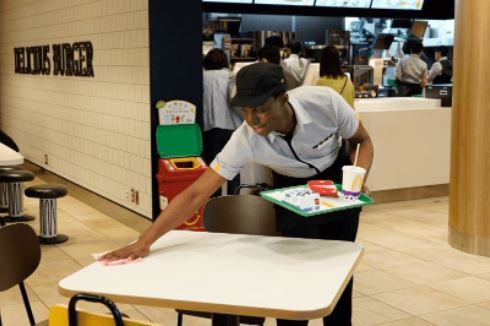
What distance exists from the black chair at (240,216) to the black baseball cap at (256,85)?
0.72m

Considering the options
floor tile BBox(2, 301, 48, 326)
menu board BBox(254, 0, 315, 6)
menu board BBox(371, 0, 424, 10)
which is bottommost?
floor tile BBox(2, 301, 48, 326)

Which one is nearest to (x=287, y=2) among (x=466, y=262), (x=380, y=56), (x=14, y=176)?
(x=380, y=56)

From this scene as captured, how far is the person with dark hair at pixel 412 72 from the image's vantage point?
37.9ft

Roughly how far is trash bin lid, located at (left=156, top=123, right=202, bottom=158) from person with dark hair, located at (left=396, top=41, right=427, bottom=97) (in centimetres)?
602

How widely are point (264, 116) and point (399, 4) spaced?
9.96m

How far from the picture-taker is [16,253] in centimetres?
300

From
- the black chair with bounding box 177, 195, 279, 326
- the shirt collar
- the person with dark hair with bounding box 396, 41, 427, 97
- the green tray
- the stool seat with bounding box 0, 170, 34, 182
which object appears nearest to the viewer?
the green tray

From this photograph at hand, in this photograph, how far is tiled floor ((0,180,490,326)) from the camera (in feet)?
15.1

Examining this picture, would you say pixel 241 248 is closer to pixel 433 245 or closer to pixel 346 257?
pixel 346 257

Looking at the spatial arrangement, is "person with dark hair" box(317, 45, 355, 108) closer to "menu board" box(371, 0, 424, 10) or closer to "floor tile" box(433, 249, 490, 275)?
"floor tile" box(433, 249, 490, 275)

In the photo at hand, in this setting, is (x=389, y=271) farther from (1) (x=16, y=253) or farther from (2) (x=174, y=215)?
(1) (x=16, y=253)

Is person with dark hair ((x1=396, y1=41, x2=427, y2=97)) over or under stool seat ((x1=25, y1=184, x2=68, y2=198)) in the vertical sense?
over

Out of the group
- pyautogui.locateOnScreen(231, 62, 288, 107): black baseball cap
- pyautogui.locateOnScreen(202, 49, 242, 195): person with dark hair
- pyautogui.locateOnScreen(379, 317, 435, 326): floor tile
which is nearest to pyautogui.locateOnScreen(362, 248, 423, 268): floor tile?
pyautogui.locateOnScreen(379, 317, 435, 326): floor tile

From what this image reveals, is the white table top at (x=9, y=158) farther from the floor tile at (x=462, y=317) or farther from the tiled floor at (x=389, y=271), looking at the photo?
the floor tile at (x=462, y=317)
